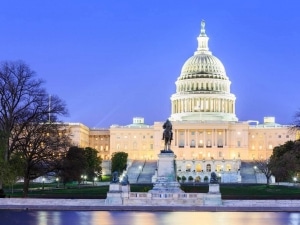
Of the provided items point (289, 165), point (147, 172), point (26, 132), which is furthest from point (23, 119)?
point (147, 172)

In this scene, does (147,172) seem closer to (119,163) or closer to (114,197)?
(119,163)

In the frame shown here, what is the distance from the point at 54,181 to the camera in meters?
141

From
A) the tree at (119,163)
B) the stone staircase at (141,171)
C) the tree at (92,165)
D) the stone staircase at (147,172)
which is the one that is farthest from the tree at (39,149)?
the tree at (119,163)

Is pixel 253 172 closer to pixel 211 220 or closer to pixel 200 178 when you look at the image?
pixel 200 178

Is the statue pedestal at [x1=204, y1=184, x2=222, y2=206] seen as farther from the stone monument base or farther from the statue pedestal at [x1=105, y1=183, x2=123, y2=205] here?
the statue pedestal at [x1=105, y1=183, x2=123, y2=205]

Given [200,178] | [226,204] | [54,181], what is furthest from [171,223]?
[200,178]

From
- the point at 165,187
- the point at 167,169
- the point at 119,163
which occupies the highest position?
the point at 119,163

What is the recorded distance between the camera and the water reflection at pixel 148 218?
4566 cm

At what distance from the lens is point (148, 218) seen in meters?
49.6

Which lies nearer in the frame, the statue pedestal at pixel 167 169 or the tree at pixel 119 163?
the statue pedestal at pixel 167 169

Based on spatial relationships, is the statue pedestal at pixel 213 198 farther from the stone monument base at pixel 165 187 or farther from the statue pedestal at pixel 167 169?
the statue pedestal at pixel 167 169

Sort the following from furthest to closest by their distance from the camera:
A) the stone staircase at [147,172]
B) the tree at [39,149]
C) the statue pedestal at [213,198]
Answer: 1. the stone staircase at [147,172]
2. the tree at [39,149]
3. the statue pedestal at [213,198]

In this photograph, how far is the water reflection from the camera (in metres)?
45.7

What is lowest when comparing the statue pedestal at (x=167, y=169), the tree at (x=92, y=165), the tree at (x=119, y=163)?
the statue pedestal at (x=167, y=169)
